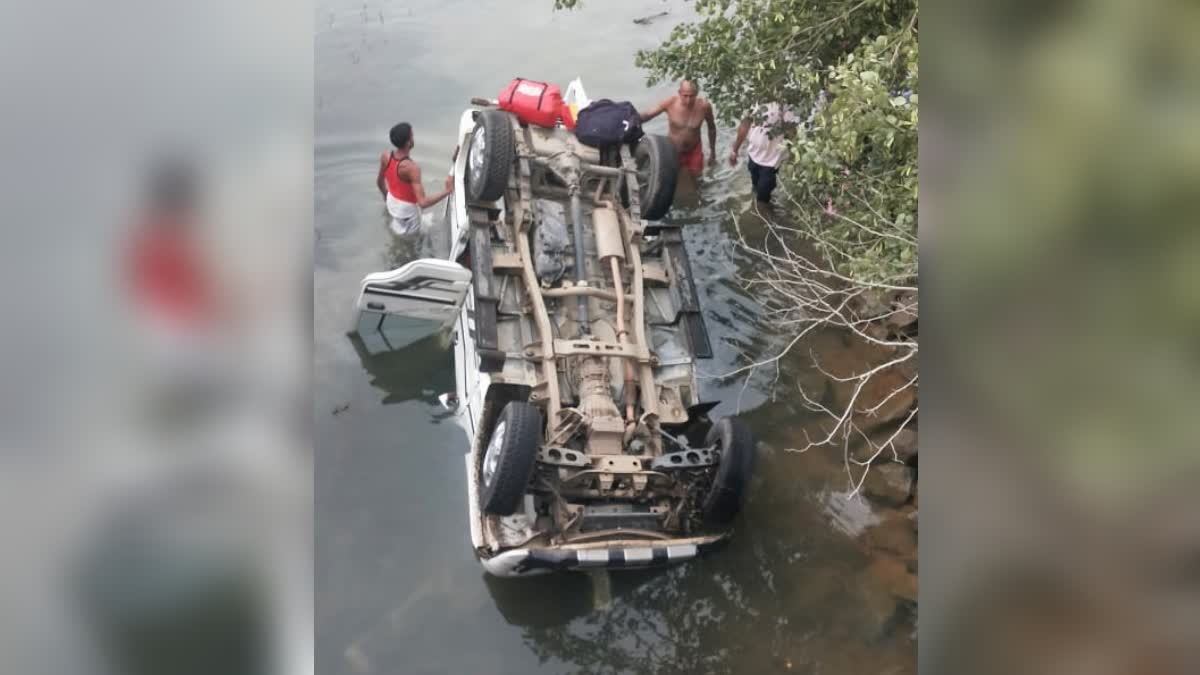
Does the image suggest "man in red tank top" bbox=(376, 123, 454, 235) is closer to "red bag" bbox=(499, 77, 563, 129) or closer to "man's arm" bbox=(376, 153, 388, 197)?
"man's arm" bbox=(376, 153, 388, 197)

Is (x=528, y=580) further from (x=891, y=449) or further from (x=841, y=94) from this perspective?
(x=841, y=94)

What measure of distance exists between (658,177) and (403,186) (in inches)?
101

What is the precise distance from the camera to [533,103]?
7719mm

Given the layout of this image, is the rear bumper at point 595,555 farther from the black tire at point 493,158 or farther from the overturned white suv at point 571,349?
the black tire at point 493,158

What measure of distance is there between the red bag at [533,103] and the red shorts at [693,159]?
271cm

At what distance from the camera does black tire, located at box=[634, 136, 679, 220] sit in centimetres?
759

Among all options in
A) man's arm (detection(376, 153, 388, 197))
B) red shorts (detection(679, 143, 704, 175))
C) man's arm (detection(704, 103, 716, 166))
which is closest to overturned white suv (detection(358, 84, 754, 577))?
man's arm (detection(376, 153, 388, 197))

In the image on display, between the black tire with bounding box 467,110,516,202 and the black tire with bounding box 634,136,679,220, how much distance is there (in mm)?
1311

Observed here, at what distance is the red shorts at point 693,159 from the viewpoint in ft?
33.2

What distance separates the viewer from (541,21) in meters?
13.2
